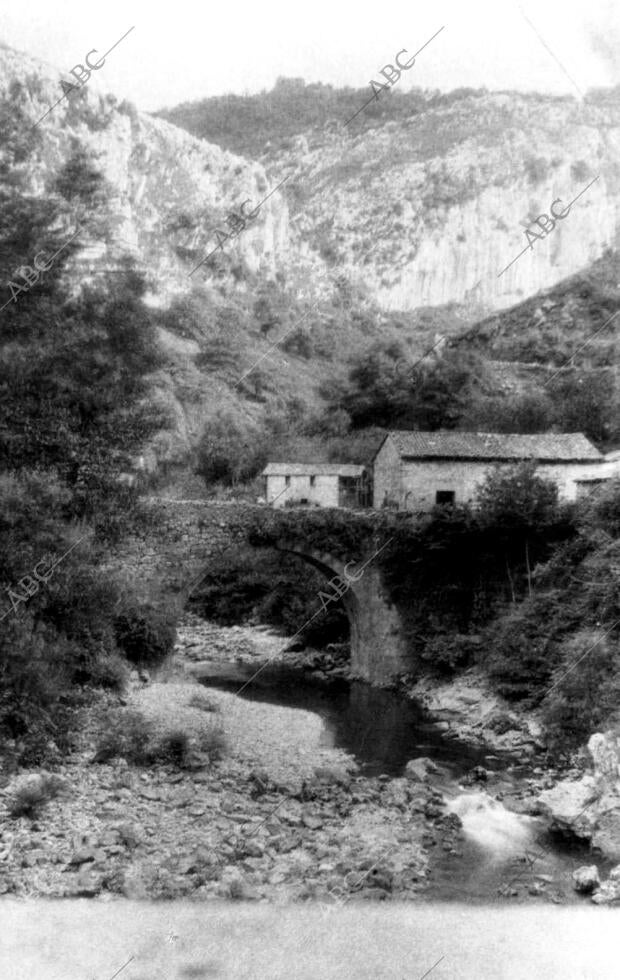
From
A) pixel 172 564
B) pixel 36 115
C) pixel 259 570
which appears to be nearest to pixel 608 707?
pixel 172 564

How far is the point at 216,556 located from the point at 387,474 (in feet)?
8.46

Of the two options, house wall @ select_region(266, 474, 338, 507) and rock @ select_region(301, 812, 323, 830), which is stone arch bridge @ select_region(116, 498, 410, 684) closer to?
house wall @ select_region(266, 474, 338, 507)

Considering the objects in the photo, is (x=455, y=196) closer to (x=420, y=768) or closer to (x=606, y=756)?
(x=606, y=756)

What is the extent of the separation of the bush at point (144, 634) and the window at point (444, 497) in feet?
14.0

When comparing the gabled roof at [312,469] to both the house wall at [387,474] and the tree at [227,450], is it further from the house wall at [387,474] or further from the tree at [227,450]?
the tree at [227,450]

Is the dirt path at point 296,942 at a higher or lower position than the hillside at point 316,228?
lower

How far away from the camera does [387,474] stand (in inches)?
457

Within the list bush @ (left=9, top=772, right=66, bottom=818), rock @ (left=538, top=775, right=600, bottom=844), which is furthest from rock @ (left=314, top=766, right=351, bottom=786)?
bush @ (left=9, top=772, right=66, bottom=818)

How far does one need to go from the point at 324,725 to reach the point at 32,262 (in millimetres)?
7174

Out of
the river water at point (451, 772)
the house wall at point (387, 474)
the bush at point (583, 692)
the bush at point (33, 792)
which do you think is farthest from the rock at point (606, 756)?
the bush at point (33, 792)

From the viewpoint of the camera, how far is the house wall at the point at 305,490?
37.1ft

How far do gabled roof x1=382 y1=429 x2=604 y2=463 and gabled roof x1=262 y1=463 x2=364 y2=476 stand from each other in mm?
744

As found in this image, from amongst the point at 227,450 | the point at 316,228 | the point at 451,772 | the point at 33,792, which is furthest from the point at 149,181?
the point at 451,772

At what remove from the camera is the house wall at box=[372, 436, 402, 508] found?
10.5 meters
